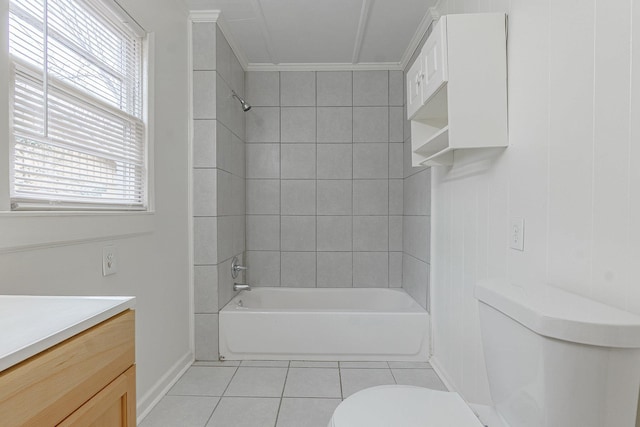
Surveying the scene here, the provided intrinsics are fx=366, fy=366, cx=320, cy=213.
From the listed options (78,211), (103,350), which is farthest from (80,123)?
(103,350)

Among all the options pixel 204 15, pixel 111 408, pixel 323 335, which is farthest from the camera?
pixel 323 335

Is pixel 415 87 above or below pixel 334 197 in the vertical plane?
above

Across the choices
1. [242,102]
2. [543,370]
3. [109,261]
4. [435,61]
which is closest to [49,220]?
[109,261]

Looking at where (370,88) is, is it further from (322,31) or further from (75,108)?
(75,108)

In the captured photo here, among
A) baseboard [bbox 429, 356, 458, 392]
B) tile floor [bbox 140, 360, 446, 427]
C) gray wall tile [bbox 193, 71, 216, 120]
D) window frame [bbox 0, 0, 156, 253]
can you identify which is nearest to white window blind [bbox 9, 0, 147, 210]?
window frame [bbox 0, 0, 156, 253]

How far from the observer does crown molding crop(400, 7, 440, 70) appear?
2322mm

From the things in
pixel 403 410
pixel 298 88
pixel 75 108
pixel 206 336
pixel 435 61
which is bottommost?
pixel 206 336

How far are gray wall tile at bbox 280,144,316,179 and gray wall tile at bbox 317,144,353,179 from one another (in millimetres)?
75

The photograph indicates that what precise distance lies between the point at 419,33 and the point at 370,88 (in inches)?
27.8

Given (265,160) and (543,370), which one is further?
(265,160)

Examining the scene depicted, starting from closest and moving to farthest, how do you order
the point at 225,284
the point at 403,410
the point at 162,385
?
the point at 403,410 → the point at 162,385 → the point at 225,284

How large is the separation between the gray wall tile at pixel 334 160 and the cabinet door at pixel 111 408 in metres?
2.48

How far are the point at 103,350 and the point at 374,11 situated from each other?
7.77ft

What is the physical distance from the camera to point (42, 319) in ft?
2.45
